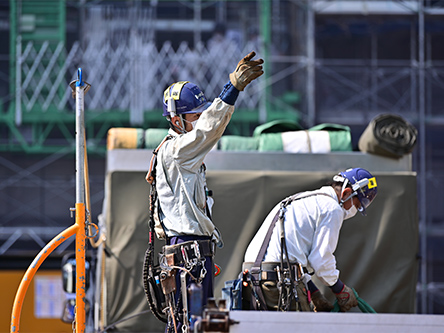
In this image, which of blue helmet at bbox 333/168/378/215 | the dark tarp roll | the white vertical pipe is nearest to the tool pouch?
the white vertical pipe

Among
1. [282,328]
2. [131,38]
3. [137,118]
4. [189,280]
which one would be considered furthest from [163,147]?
[131,38]

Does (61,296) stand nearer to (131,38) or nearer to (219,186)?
(219,186)

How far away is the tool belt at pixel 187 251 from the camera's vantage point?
446 centimetres

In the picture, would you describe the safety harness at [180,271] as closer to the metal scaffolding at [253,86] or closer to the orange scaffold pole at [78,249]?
the orange scaffold pole at [78,249]

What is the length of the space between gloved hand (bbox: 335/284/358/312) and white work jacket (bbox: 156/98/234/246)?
1.15 meters

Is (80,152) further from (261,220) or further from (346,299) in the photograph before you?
(261,220)

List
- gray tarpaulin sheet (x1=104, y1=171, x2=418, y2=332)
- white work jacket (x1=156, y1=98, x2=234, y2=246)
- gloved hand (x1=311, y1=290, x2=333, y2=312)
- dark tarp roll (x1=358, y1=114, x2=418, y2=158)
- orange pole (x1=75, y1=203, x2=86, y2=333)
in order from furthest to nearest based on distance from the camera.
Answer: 1. dark tarp roll (x1=358, y1=114, x2=418, y2=158)
2. gray tarpaulin sheet (x1=104, y1=171, x2=418, y2=332)
3. gloved hand (x1=311, y1=290, x2=333, y2=312)
4. white work jacket (x1=156, y1=98, x2=234, y2=246)
5. orange pole (x1=75, y1=203, x2=86, y2=333)

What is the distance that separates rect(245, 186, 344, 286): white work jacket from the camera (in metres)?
4.95

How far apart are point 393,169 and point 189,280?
320cm

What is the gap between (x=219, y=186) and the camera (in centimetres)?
675

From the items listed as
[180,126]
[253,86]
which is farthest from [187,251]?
[253,86]

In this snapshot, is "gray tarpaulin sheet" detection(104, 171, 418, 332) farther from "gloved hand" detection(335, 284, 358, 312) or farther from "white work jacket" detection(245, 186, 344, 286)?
"white work jacket" detection(245, 186, 344, 286)

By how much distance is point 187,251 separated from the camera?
446 centimetres

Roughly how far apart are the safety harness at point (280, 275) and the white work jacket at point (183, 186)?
572 mm
